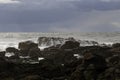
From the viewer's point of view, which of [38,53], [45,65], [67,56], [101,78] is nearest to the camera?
[101,78]

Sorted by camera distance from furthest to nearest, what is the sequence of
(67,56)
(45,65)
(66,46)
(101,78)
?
(66,46), (67,56), (45,65), (101,78)

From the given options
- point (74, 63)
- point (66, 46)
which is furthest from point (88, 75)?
point (66, 46)

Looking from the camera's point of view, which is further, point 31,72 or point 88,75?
point 31,72

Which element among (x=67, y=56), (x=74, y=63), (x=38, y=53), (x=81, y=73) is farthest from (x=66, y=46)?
(x=81, y=73)

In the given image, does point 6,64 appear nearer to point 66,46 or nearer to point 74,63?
point 74,63

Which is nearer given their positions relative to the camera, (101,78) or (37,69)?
(101,78)

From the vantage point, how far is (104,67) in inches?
1185

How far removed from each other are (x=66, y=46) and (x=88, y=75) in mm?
25913

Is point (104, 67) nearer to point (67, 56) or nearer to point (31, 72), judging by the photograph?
point (31, 72)

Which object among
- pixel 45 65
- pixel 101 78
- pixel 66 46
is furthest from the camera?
pixel 66 46

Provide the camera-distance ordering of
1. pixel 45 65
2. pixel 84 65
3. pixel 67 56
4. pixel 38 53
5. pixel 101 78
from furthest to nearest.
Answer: pixel 38 53 → pixel 67 56 → pixel 45 65 → pixel 84 65 → pixel 101 78

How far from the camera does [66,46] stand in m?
54.2

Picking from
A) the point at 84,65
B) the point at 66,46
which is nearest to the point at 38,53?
the point at 66,46

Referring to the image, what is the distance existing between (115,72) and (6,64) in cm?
882
